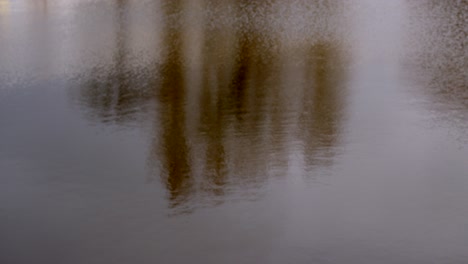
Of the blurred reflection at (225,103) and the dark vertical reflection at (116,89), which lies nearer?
the blurred reflection at (225,103)

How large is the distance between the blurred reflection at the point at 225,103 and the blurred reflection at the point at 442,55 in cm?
233

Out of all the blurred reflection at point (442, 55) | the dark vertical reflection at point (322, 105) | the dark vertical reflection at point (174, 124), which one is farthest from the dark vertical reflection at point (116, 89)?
the blurred reflection at point (442, 55)

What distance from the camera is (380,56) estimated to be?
750 inches

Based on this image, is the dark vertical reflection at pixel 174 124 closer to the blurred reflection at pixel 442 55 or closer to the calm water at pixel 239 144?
the calm water at pixel 239 144

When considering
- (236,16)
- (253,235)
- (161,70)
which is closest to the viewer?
(253,235)

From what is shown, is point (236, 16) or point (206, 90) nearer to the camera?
point (206, 90)

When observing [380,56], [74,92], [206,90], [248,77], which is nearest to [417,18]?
[380,56]

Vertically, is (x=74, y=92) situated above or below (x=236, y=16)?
below

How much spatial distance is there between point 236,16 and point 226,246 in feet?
57.1

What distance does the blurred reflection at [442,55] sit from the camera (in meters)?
15.0

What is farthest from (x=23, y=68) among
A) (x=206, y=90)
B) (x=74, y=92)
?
(x=206, y=90)

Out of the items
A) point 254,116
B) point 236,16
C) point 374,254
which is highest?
point 236,16

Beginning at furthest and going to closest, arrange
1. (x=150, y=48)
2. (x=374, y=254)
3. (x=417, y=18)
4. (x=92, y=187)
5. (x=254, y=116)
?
(x=417, y=18)
(x=150, y=48)
(x=254, y=116)
(x=92, y=187)
(x=374, y=254)

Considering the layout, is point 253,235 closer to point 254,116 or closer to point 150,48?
point 254,116
